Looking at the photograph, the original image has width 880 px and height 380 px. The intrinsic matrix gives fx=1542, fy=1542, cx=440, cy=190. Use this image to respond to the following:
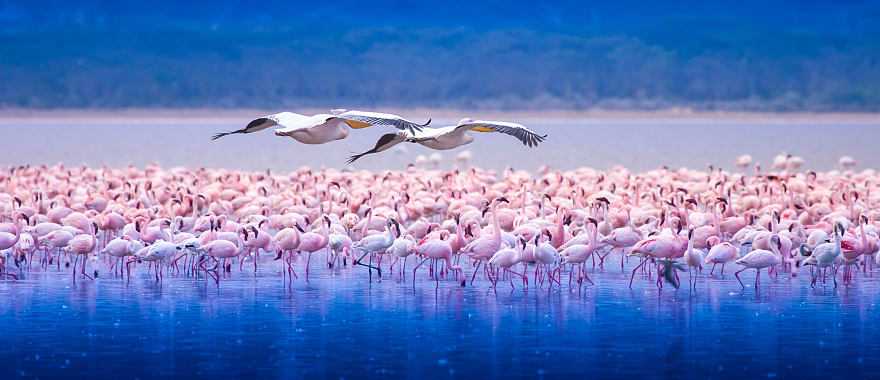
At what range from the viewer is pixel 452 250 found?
1262cm

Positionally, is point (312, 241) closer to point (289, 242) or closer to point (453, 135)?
point (289, 242)

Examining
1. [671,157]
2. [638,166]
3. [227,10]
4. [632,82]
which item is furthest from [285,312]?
[227,10]

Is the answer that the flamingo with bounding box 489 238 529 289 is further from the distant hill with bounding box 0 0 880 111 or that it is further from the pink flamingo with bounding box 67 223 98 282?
the distant hill with bounding box 0 0 880 111

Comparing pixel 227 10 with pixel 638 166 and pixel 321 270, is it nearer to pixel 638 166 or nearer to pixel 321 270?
pixel 638 166

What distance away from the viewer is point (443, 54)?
10462 centimetres

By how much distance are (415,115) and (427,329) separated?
79839 millimetres

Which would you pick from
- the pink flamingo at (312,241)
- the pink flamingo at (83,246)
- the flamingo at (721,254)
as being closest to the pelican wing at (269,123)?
the pink flamingo at (312,241)

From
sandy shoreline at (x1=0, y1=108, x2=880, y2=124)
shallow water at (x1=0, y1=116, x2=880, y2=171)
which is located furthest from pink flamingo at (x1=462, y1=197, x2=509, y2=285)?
sandy shoreline at (x1=0, y1=108, x2=880, y2=124)

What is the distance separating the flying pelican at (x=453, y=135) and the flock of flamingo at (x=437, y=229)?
0.02 meters

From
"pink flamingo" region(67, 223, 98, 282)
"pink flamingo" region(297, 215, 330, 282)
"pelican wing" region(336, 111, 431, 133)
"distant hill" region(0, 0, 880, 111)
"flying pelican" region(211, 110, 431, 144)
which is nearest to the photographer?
"pelican wing" region(336, 111, 431, 133)

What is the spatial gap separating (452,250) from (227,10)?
3828 inches

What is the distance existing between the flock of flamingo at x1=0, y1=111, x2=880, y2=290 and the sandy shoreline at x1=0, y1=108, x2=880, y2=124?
239ft

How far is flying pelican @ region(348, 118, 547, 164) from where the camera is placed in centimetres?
1021

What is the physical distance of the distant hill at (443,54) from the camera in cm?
9675
